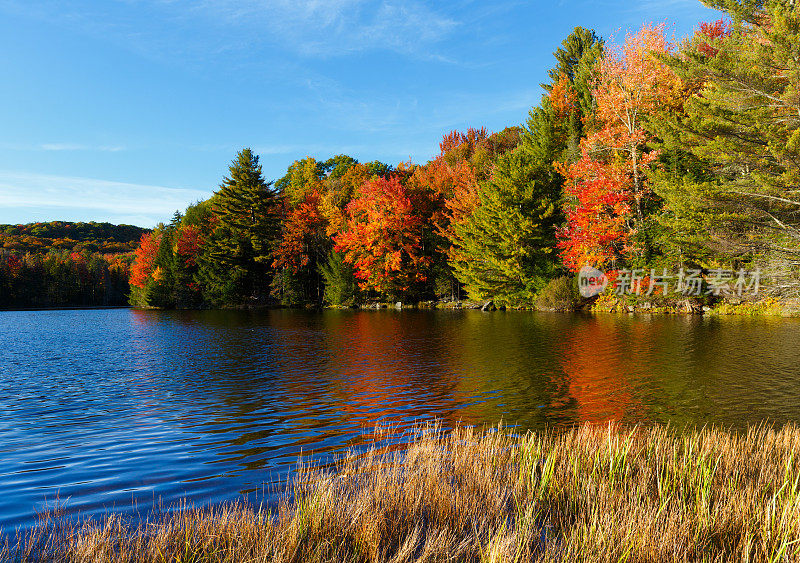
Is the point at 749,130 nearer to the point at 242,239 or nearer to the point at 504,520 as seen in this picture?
the point at 504,520

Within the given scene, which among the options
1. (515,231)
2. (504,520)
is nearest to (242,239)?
(515,231)

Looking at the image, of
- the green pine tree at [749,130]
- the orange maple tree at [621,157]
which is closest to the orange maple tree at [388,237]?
the orange maple tree at [621,157]

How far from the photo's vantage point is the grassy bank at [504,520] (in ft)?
12.6

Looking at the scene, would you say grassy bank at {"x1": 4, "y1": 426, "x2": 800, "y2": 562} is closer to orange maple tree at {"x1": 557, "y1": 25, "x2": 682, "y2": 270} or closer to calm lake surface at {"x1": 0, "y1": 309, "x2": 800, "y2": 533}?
calm lake surface at {"x1": 0, "y1": 309, "x2": 800, "y2": 533}

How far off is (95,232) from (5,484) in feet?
488

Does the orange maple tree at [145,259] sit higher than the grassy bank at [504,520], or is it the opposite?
the orange maple tree at [145,259]

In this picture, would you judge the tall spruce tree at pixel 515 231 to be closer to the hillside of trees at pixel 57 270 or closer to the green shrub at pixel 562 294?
the green shrub at pixel 562 294

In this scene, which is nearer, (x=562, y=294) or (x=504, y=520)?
(x=504, y=520)

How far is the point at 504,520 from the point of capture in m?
4.48

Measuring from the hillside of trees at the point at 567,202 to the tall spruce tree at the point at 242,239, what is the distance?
25cm

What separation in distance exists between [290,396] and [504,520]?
875 cm

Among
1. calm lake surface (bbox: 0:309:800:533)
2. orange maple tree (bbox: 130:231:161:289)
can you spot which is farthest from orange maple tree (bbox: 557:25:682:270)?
orange maple tree (bbox: 130:231:161:289)

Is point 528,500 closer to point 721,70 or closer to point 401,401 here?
point 401,401

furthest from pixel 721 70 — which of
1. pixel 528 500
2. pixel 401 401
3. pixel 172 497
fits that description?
pixel 172 497
